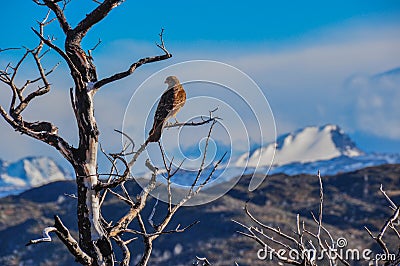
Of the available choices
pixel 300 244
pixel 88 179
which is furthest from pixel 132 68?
pixel 300 244

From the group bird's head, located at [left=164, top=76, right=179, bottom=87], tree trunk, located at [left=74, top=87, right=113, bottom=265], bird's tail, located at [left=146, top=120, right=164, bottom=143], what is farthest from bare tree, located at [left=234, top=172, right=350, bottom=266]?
bird's head, located at [left=164, top=76, right=179, bottom=87]

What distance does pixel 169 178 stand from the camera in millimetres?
7289

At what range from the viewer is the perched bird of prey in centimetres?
728

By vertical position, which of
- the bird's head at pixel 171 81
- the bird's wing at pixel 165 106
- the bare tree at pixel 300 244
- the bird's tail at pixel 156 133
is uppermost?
the bird's head at pixel 171 81

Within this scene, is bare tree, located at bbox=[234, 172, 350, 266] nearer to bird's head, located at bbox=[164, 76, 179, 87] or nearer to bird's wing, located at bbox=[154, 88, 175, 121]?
bird's wing, located at bbox=[154, 88, 175, 121]

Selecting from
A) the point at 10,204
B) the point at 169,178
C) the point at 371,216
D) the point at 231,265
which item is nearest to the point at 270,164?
the point at 169,178

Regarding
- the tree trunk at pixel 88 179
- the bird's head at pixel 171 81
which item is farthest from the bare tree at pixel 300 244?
the bird's head at pixel 171 81

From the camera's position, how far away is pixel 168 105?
24.2ft

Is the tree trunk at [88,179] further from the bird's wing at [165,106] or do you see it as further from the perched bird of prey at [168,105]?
the bird's wing at [165,106]

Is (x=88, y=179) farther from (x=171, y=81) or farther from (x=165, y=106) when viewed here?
(x=171, y=81)

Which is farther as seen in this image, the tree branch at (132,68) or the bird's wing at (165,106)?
the bird's wing at (165,106)

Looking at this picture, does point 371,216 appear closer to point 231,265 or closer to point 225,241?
point 225,241

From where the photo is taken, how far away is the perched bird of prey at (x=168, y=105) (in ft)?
23.9

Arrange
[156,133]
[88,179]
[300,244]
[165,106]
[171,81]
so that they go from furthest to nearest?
[171,81] → [165,106] → [156,133] → [88,179] → [300,244]
